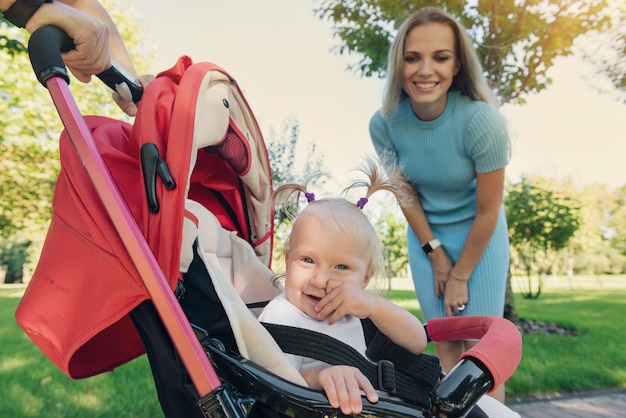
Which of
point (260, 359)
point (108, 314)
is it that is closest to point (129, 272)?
point (108, 314)

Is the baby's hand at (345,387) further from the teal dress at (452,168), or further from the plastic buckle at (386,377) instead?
the teal dress at (452,168)

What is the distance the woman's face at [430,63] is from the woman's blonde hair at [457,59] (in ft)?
0.12

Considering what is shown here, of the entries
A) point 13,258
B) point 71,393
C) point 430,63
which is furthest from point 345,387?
point 13,258

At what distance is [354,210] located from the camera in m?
1.78

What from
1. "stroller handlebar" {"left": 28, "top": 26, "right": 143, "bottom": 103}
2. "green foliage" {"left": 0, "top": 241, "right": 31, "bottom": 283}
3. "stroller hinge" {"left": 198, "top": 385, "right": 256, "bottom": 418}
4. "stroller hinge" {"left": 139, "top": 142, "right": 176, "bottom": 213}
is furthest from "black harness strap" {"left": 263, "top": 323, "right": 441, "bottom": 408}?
"green foliage" {"left": 0, "top": 241, "right": 31, "bottom": 283}

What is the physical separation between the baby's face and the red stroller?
10.9 inches

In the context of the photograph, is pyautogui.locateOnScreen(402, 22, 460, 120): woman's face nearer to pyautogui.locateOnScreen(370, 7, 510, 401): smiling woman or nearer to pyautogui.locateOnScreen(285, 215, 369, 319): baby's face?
pyautogui.locateOnScreen(370, 7, 510, 401): smiling woman

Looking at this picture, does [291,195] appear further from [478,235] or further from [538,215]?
[538,215]

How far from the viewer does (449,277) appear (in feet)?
8.64

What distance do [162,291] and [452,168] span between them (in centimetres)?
169

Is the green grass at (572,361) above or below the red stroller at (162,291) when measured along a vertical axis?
below

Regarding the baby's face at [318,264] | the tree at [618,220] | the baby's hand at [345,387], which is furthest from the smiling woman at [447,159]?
the tree at [618,220]

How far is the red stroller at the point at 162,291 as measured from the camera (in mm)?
1187

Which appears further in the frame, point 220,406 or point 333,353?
point 333,353
